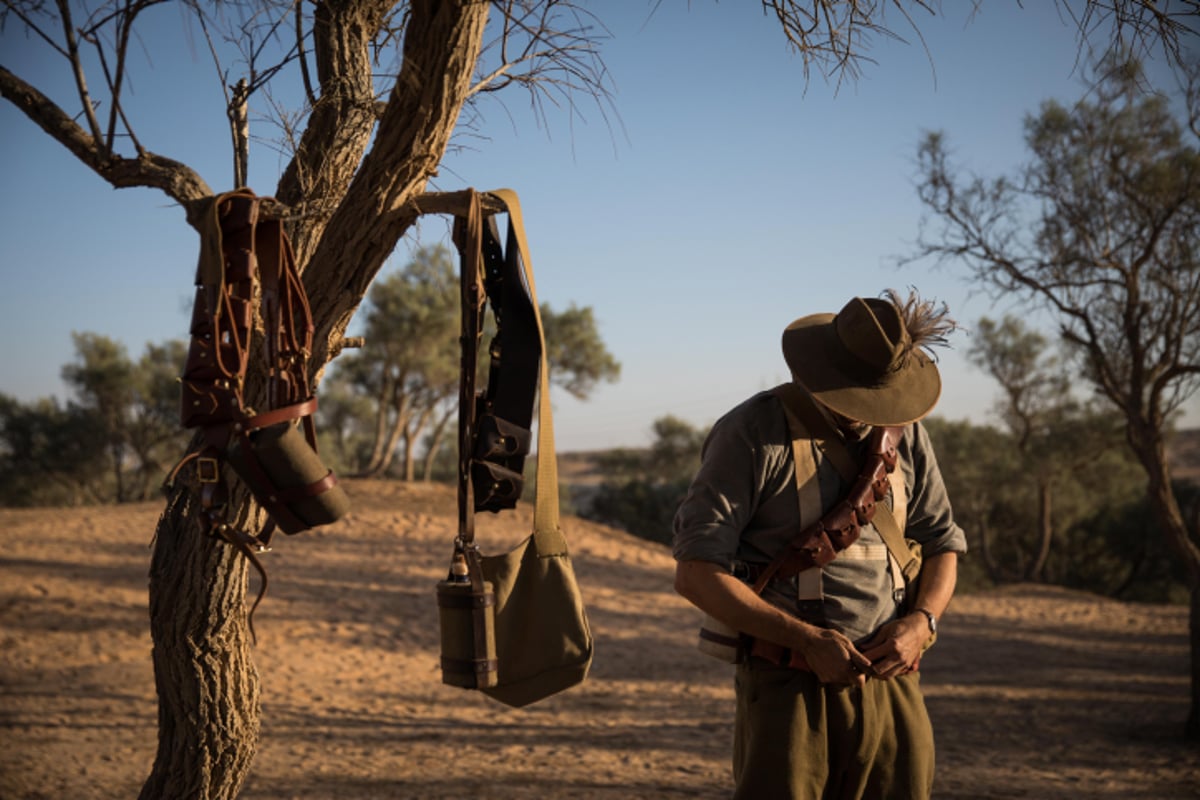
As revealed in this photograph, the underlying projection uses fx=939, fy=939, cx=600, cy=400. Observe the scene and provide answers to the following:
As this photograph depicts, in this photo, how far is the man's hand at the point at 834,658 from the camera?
7.50 feet

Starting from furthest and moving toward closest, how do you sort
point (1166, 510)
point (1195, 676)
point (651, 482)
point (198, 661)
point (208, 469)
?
point (651, 482)
point (1166, 510)
point (1195, 676)
point (198, 661)
point (208, 469)

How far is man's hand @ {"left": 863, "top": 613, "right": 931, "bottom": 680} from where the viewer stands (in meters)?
2.38

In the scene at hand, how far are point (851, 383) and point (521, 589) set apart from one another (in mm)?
1007

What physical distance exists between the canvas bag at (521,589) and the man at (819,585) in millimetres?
364

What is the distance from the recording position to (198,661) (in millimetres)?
2855

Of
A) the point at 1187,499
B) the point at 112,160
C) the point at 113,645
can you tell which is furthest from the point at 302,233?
the point at 1187,499

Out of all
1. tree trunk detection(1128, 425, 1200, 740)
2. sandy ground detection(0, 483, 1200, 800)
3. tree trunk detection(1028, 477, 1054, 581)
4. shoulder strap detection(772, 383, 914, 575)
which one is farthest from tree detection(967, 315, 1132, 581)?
shoulder strap detection(772, 383, 914, 575)

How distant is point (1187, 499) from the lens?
20.6 m

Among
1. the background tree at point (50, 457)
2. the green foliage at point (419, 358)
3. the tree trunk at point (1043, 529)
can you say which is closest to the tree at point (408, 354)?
the green foliage at point (419, 358)

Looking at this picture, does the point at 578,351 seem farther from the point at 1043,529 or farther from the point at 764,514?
the point at 764,514

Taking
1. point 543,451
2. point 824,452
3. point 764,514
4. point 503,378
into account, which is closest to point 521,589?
point 543,451

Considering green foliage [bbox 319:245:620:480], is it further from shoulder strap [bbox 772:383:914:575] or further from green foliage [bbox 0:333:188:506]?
shoulder strap [bbox 772:383:914:575]

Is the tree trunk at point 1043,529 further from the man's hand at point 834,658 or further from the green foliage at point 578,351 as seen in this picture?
the man's hand at point 834,658

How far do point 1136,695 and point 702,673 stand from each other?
4255 millimetres
